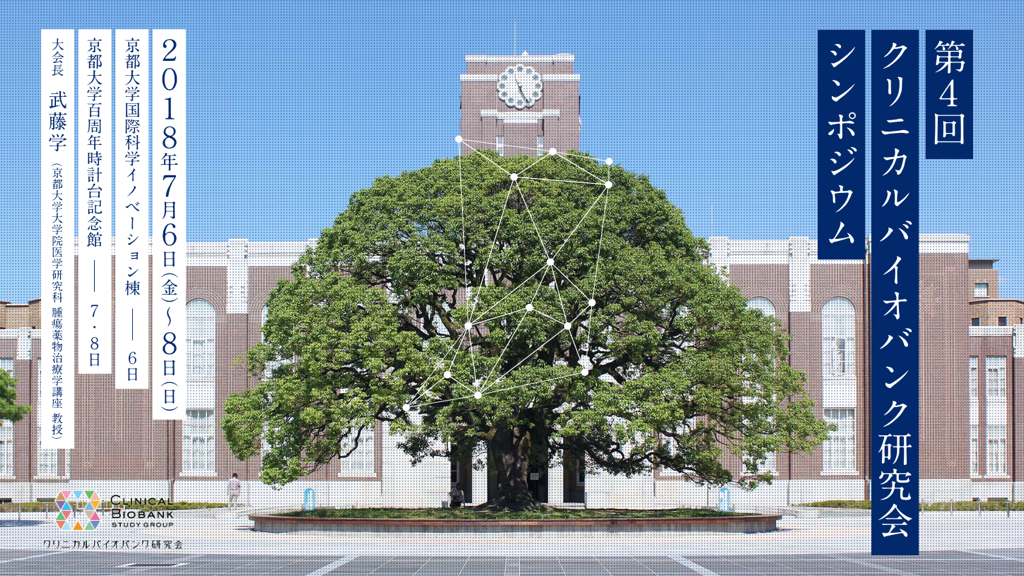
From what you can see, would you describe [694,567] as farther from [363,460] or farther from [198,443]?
[198,443]

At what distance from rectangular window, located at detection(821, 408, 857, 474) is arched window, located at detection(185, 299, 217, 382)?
23916 millimetres

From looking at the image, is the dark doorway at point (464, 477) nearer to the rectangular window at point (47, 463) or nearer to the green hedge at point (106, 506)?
the green hedge at point (106, 506)

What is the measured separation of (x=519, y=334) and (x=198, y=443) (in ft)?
Answer: 66.4

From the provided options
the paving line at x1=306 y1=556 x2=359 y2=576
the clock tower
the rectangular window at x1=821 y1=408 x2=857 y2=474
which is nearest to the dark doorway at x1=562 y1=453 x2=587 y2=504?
the rectangular window at x1=821 y1=408 x2=857 y2=474

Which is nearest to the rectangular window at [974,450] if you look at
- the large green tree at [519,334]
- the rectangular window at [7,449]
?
the large green tree at [519,334]

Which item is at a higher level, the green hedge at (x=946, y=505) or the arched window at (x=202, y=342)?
the arched window at (x=202, y=342)

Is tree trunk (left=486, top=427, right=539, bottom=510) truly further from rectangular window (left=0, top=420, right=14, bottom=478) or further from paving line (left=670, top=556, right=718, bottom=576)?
rectangular window (left=0, top=420, right=14, bottom=478)

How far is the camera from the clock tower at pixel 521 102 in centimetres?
4634

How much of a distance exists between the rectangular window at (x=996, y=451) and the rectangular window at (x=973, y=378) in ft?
4.76

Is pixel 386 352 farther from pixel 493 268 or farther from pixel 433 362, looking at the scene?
pixel 493 268

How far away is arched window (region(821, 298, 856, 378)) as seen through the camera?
1575 inches

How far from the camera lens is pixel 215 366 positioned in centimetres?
3962

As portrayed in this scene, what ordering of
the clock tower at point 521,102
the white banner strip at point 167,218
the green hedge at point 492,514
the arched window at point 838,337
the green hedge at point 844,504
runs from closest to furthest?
the white banner strip at point 167,218
the green hedge at point 492,514
the green hedge at point 844,504
the arched window at point 838,337
the clock tower at point 521,102

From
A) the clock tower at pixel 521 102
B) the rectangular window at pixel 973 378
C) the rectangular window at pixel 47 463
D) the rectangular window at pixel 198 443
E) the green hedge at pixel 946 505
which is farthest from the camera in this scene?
the clock tower at pixel 521 102
